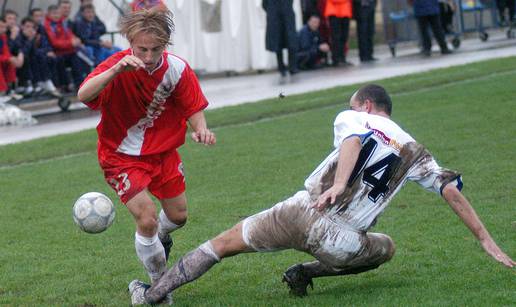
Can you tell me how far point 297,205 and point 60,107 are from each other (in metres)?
14.8

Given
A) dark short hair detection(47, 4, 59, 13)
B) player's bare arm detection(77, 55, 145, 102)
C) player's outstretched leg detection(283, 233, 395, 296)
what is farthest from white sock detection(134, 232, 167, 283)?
dark short hair detection(47, 4, 59, 13)

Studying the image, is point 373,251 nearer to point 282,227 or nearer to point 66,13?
point 282,227

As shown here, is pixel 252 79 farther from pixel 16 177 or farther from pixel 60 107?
pixel 16 177

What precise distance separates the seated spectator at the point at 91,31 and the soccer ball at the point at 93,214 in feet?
45.7

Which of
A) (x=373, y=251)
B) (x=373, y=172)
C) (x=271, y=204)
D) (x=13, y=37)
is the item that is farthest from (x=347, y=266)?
(x=13, y=37)

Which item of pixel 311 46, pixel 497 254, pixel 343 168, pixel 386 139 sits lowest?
pixel 497 254

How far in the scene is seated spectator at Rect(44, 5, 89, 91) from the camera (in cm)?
2012

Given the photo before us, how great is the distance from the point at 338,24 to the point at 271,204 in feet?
48.7

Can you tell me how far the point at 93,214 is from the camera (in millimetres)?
6770

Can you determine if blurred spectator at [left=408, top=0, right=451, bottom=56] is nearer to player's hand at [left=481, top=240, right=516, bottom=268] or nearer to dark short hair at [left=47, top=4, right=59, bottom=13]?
dark short hair at [left=47, top=4, right=59, bottom=13]

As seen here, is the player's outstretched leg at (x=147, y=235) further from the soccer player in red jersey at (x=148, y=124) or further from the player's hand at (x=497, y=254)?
the player's hand at (x=497, y=254)

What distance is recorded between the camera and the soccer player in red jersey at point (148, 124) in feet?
20.7

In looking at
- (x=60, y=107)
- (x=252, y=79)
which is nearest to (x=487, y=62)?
(x=252, y=79)

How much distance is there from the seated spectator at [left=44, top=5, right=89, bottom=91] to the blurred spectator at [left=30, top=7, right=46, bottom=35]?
0.09m
